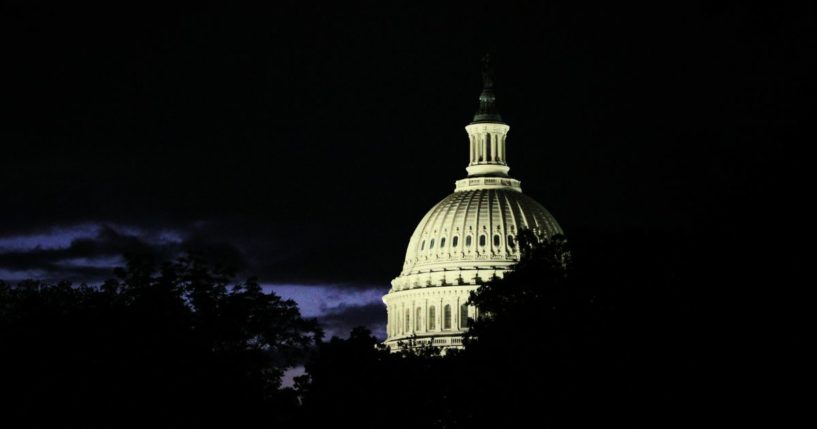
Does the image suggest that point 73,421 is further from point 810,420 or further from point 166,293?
point 810,420

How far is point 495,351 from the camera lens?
3002 inches

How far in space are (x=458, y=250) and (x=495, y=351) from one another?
114m

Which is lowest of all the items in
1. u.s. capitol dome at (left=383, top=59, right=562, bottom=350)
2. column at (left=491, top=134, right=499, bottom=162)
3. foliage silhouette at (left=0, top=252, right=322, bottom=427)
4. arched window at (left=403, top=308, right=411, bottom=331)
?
foliage silhouette at (left=0, top=252, right=322, bottom=427)

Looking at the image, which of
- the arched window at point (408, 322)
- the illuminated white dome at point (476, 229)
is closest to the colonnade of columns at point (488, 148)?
the illuminated white dome at point (476, 229)

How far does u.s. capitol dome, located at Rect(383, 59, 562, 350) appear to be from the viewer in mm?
188125

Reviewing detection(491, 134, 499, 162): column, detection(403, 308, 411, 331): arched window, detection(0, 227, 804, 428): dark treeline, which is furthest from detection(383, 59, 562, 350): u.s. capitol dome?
detection(0, 227, 804, 428): dark treeline

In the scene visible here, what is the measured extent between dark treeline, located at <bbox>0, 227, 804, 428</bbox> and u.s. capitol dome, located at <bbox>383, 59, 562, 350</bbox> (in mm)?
105555

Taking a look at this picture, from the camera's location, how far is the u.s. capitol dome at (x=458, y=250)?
617 feet

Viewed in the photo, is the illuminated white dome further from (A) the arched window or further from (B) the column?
(B) the column

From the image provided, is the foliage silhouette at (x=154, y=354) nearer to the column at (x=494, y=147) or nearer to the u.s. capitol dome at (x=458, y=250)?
the u.s. capitol dome at (x=458, y=250)

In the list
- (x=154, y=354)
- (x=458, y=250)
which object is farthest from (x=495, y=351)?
(x=458, y=250)

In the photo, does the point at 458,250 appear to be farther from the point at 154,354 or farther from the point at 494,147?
the point at 154,354

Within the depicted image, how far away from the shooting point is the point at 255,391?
71.0 meters

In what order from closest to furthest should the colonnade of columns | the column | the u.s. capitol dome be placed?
the u.s. capitol dome, the colonnade of columns, the column
